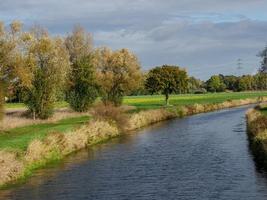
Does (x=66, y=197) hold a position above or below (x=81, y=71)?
below

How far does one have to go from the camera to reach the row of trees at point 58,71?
169ft

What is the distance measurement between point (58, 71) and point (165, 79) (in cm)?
4354

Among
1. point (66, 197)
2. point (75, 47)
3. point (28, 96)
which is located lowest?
point (66, 197)

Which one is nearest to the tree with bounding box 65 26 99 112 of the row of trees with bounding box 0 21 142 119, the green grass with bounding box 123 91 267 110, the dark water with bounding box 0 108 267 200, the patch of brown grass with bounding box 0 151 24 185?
the row of trees with bounding box 0 21 142 119

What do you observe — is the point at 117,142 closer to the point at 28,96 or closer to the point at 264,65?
the point at 28,96

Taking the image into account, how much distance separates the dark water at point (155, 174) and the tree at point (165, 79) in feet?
175

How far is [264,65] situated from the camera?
288 feet

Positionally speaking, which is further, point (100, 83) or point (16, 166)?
point (100, 83)

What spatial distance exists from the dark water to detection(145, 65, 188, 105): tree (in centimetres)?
5322

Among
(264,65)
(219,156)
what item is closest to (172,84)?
(264,65)

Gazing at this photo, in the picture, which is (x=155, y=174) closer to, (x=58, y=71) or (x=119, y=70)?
(x=58, y=71)

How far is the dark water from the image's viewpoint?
2684 centimetres

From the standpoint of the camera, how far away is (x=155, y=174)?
1268 inches

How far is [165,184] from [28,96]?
36.4 metres
